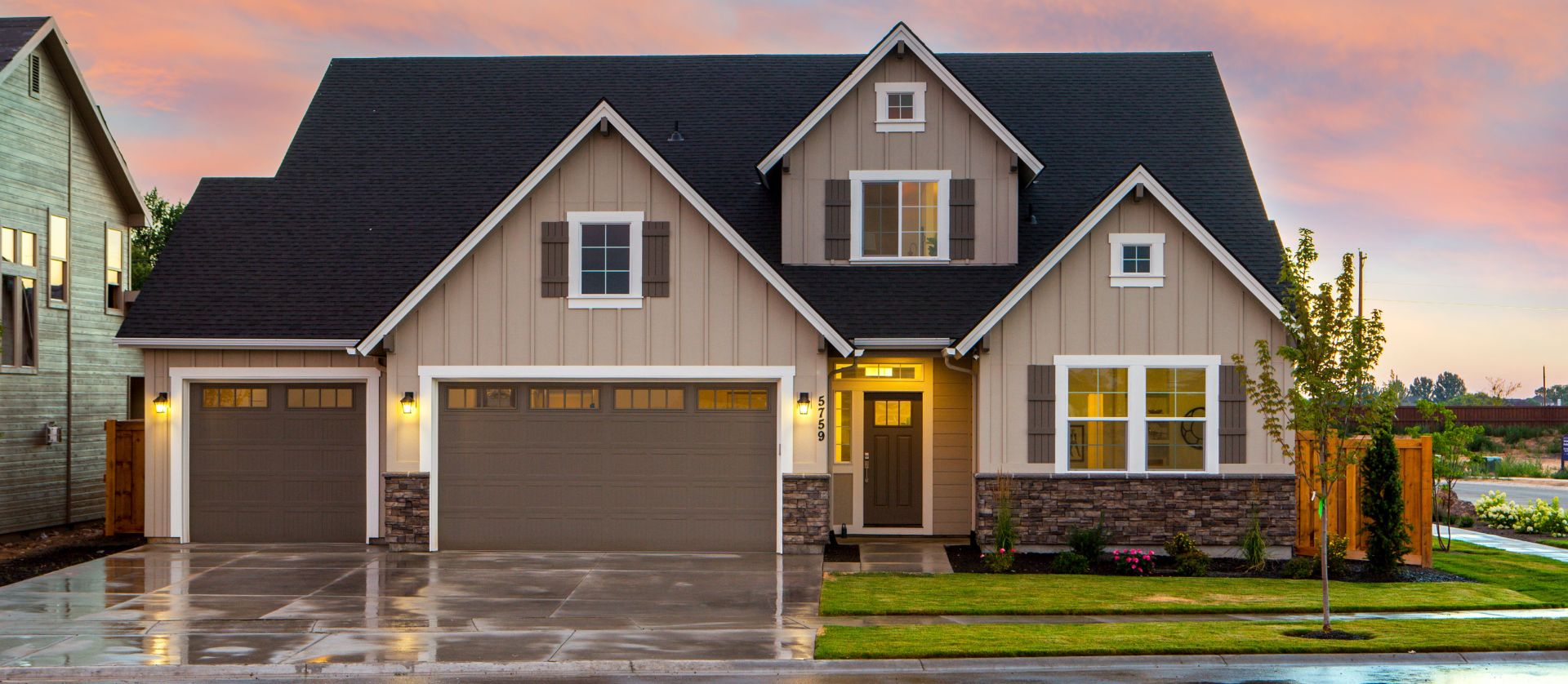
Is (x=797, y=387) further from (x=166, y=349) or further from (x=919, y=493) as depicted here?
(x=166, y=349)

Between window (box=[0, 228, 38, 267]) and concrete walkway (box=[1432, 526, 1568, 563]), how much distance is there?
22426 millimetres

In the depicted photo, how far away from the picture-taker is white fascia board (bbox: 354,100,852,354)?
17.2 meters

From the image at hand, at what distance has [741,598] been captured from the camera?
14.2 metres

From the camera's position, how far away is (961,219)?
64.1 ft

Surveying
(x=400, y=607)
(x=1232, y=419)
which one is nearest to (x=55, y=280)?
(x=400, y=607)

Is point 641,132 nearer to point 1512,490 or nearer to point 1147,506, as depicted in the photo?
point 1147,506

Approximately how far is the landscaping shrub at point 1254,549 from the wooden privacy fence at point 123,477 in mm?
15331

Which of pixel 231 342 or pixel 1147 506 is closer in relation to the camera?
pixel 1147 506

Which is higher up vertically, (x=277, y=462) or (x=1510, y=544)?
(x=277, y=462)

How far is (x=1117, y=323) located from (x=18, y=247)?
16.5 m

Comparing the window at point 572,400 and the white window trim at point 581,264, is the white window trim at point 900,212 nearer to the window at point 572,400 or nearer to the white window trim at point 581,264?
the white window trim at point 581,264

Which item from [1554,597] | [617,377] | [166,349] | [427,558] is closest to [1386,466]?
[1554,597]

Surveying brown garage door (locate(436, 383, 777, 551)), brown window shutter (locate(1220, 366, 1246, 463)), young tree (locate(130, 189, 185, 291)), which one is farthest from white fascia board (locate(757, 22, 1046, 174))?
young tree (locate(130, 189, 185, 291))

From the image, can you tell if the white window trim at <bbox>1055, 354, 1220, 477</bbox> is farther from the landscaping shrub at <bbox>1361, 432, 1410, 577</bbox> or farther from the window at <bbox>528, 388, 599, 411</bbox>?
the window at <bbox>528, 388, 599, 411</bbox>
